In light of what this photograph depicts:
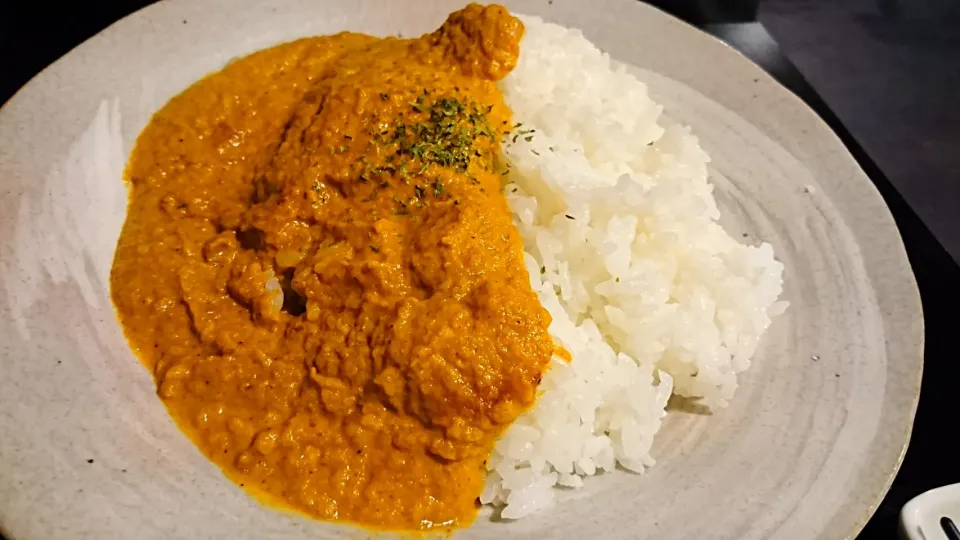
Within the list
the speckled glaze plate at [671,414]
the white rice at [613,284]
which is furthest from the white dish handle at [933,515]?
the white rice at [613,284]

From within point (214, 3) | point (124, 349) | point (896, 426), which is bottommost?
point (896, 426)

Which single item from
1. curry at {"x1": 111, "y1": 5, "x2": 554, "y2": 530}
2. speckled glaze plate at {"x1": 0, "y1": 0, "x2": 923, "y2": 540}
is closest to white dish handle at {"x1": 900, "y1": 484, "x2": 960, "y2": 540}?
speckled glaze plate at {"x1": 0, "y1": 0, "x2": 923, "y2": 540}

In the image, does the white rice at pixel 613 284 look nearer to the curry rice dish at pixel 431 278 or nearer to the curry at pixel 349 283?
the curry rice dish at pixel 431 278

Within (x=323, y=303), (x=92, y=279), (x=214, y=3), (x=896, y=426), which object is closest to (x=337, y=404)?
(x=323, y=303)

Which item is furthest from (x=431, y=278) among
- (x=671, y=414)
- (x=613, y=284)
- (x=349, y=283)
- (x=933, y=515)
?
(x=933, y=515)

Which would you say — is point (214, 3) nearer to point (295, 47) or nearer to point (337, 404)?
point (295, 47)
